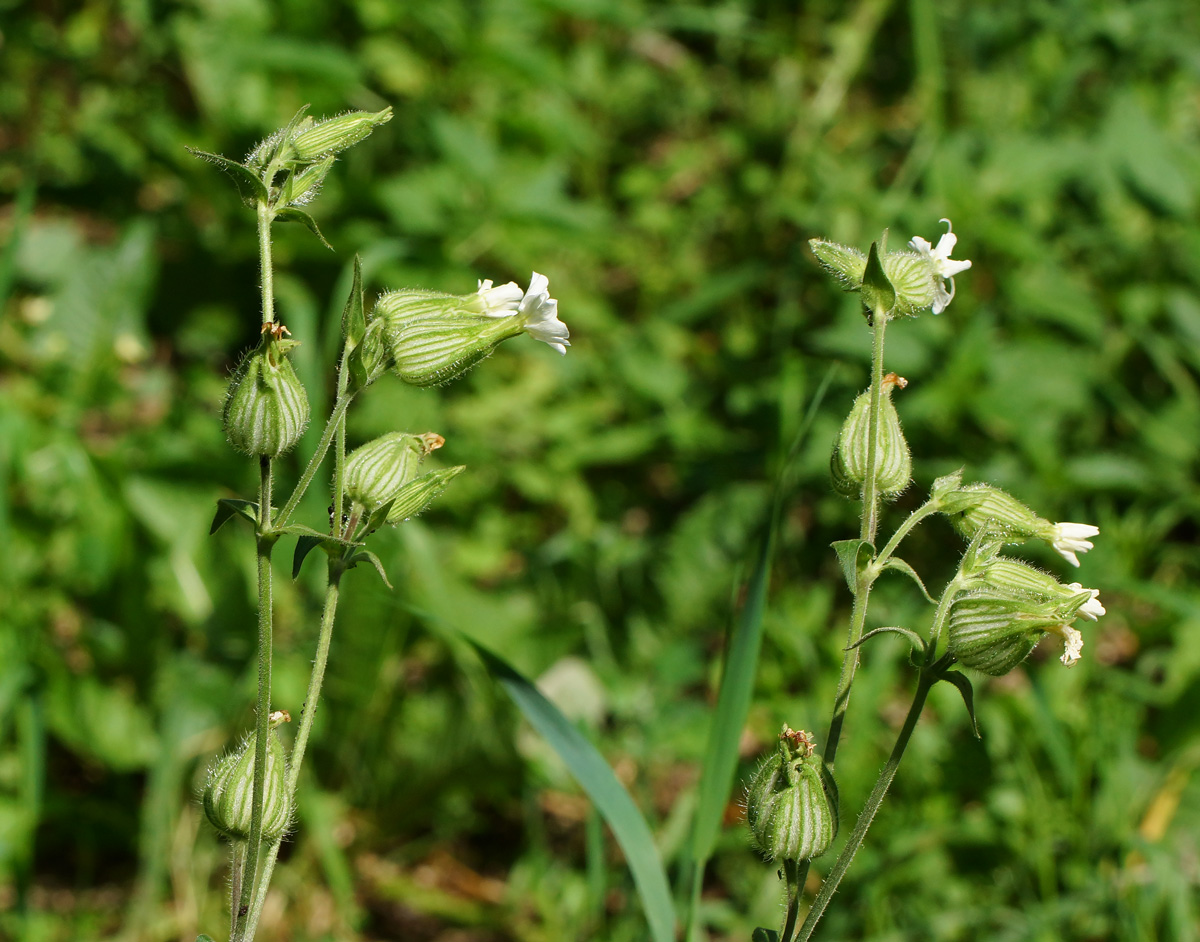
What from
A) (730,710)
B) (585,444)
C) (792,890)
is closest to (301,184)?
(730,710)

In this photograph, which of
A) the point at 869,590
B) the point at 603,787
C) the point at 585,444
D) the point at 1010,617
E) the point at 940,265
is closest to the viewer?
the point at 1010,617

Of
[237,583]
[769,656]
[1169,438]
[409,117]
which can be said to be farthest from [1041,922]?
[409,117]

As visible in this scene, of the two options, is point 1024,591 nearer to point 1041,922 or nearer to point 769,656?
point 1041,922

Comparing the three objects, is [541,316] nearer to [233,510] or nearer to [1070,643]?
[233,510]

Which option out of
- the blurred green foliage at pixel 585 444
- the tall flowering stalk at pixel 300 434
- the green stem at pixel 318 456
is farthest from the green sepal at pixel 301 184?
the blurred green foliage at pixel 585 444

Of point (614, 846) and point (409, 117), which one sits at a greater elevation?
point (409, 117)

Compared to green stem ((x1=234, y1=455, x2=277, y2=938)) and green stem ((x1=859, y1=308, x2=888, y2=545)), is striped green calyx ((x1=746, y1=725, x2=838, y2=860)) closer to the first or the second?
green stem ((x1=859, y1=308, x2=888, y2=545))
